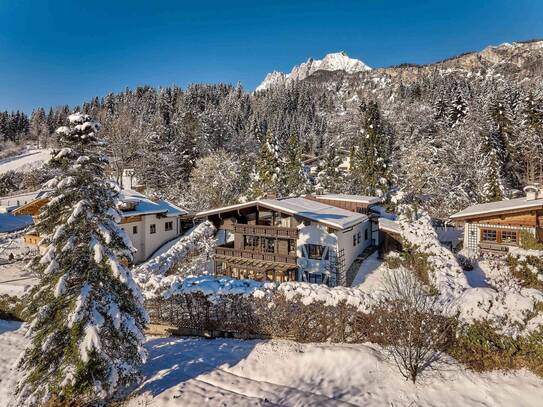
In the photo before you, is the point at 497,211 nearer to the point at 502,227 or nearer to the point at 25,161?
the point at 502,227

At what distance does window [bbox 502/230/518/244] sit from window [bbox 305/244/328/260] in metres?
13.2

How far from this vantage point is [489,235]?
2520 centimetres

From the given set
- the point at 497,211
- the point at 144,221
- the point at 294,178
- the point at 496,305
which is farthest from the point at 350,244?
the point at 294,178

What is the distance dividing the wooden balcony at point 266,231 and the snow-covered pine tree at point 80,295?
14.2 m

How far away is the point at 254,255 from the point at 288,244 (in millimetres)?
2566

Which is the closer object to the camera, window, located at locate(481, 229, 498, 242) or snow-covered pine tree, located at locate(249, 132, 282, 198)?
window, located at locate(481, 229, 498, 242)

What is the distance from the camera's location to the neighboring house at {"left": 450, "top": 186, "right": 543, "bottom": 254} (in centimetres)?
2369

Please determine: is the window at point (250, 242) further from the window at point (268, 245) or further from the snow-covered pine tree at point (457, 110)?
the snow-covered pine tree at point (457, 110)

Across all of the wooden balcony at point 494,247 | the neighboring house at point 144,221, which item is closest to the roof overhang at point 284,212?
the neighboring house at point 144,221

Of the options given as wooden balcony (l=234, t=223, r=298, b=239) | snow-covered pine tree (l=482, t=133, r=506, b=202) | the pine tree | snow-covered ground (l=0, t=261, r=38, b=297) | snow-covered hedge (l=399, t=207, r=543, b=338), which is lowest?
snow-covered ground (l=0, t=261, r=38, b=297)

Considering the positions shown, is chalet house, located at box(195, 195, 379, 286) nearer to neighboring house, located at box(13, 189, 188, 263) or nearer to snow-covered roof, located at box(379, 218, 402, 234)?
snow-covered roof, located at box(379, 218, 402, 234)

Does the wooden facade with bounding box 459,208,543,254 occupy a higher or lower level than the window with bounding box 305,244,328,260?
higher

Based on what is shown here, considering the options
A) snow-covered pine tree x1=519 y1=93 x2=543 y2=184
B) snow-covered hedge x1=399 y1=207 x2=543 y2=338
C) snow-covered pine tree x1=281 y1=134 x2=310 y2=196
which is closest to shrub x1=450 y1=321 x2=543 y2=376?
snow-covered hedge x1=399 y1=207 x2=543 y2=338

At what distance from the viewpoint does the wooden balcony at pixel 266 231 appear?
23766 mm
